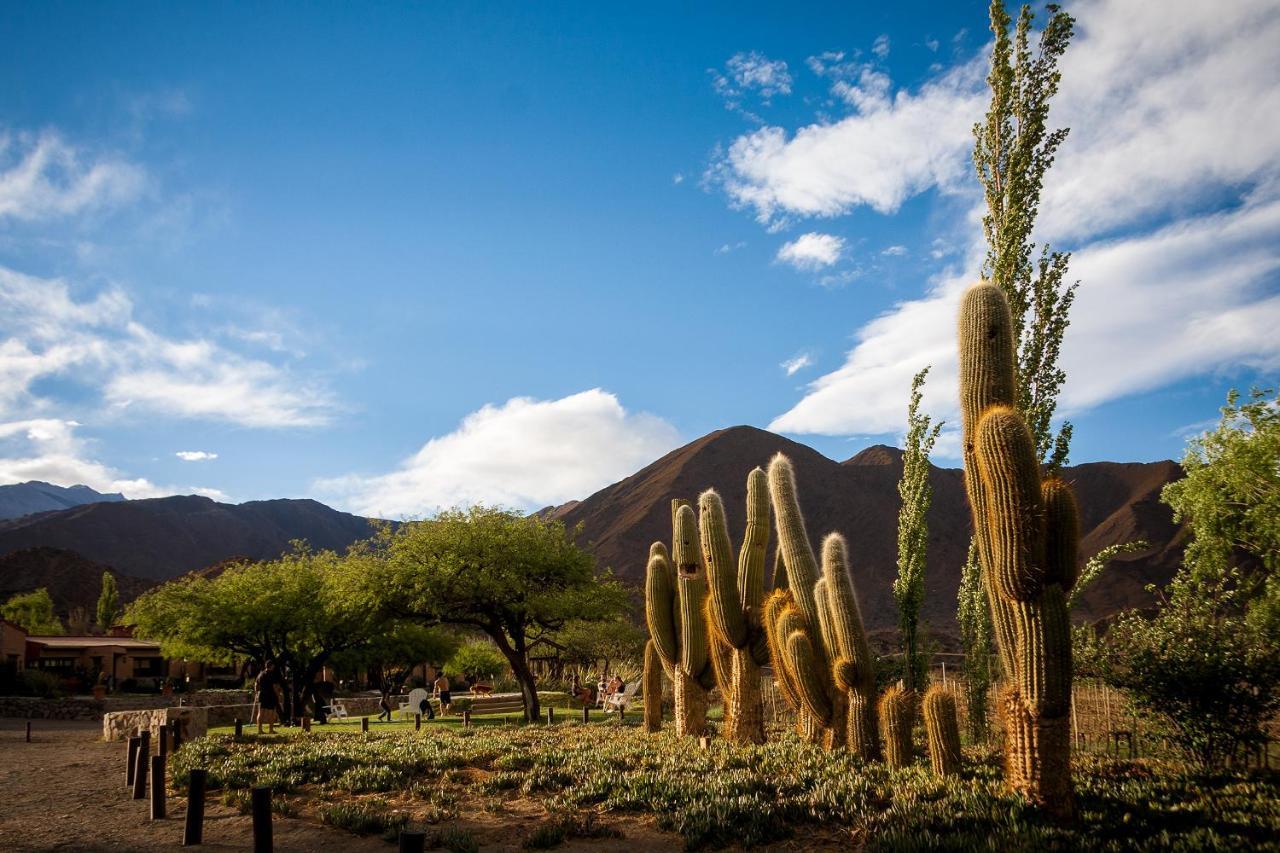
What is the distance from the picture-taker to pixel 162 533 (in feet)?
497

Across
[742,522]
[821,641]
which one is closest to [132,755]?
[821,641]

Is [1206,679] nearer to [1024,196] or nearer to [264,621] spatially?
[1024,196]

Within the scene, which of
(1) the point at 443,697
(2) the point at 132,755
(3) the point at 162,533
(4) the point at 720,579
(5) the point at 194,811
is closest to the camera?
(5) the point at 194,811

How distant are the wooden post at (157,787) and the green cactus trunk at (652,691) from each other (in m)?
10.5

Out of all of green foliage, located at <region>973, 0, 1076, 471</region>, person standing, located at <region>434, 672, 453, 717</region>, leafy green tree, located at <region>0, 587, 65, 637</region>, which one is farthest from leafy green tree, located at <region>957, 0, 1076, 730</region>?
leafy green tree, located at <region>0, 587, 65, 637</region>

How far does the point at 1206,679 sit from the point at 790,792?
6464 millimetres

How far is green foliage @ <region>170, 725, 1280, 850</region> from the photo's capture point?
8.81m

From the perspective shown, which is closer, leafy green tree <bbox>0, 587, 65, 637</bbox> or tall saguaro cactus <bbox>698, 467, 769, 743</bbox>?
tall saguaro cactus <bbox>698, 467, 769, 743</bbox>

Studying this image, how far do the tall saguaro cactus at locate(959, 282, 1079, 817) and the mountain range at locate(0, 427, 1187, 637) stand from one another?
62798 mm

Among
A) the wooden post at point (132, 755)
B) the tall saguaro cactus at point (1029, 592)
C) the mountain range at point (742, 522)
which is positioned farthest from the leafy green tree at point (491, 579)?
the mountain range at point (742, 522)

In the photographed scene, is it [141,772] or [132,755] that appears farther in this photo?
[132,755]

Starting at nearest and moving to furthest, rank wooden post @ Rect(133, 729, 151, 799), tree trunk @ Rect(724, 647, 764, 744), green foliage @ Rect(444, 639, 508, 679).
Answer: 1. wooden post @ Rect(133, 729, 151, 799)
2. tree trunk @ Rect(724, 647, 764, 744)
3. green foliage @ Rect(444, 639, 508, 679)

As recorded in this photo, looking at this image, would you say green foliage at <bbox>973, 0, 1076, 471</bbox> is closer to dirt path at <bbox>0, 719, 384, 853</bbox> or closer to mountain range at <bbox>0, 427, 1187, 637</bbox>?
dirt path at <bbox>0, 719, 384, 853</bbox>

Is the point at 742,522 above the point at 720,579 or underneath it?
above
